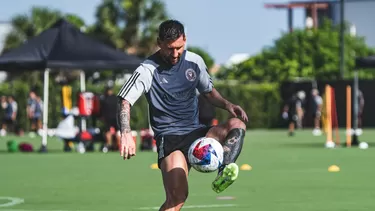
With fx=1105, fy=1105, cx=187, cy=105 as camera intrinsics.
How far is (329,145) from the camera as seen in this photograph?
3056 cm

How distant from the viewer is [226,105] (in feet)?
33.3

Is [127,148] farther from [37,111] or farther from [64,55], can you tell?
[37,111]

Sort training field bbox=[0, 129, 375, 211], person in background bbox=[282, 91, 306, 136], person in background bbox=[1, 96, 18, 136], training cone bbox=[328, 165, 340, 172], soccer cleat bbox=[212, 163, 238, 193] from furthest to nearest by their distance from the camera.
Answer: person in background bbox=[1, 96, 18, 136] → person in background bbox=[282, 91, 306, 136] → training cone bbox=[328, 165, 340, 172] → training field bbox=[0, 129, 375, 211] → soccer cleat bbox=[212, 163, 238, 193]

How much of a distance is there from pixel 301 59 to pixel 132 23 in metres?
13.2

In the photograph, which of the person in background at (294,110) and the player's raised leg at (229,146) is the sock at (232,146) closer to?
the player's raised leg at (229,146)

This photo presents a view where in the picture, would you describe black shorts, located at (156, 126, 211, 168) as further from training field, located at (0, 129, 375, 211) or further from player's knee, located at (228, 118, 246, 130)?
training field, located at (0, 129, 375, 211)

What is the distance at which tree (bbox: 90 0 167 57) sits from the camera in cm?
8031

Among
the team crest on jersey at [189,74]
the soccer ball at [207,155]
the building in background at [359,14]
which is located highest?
the building in background at [359,14]

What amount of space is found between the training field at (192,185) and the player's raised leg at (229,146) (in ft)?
11.7

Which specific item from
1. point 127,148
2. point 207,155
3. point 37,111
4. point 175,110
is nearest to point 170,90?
point 175,110

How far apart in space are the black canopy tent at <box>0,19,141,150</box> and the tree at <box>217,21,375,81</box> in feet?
174

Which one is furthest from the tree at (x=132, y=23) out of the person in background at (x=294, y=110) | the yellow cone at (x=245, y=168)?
the yellow cone at (x=245, y=168)

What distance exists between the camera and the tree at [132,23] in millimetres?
80312

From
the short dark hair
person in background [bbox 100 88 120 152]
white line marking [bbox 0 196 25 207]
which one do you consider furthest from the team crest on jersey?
person in background [bbox 100 88 120 152]
